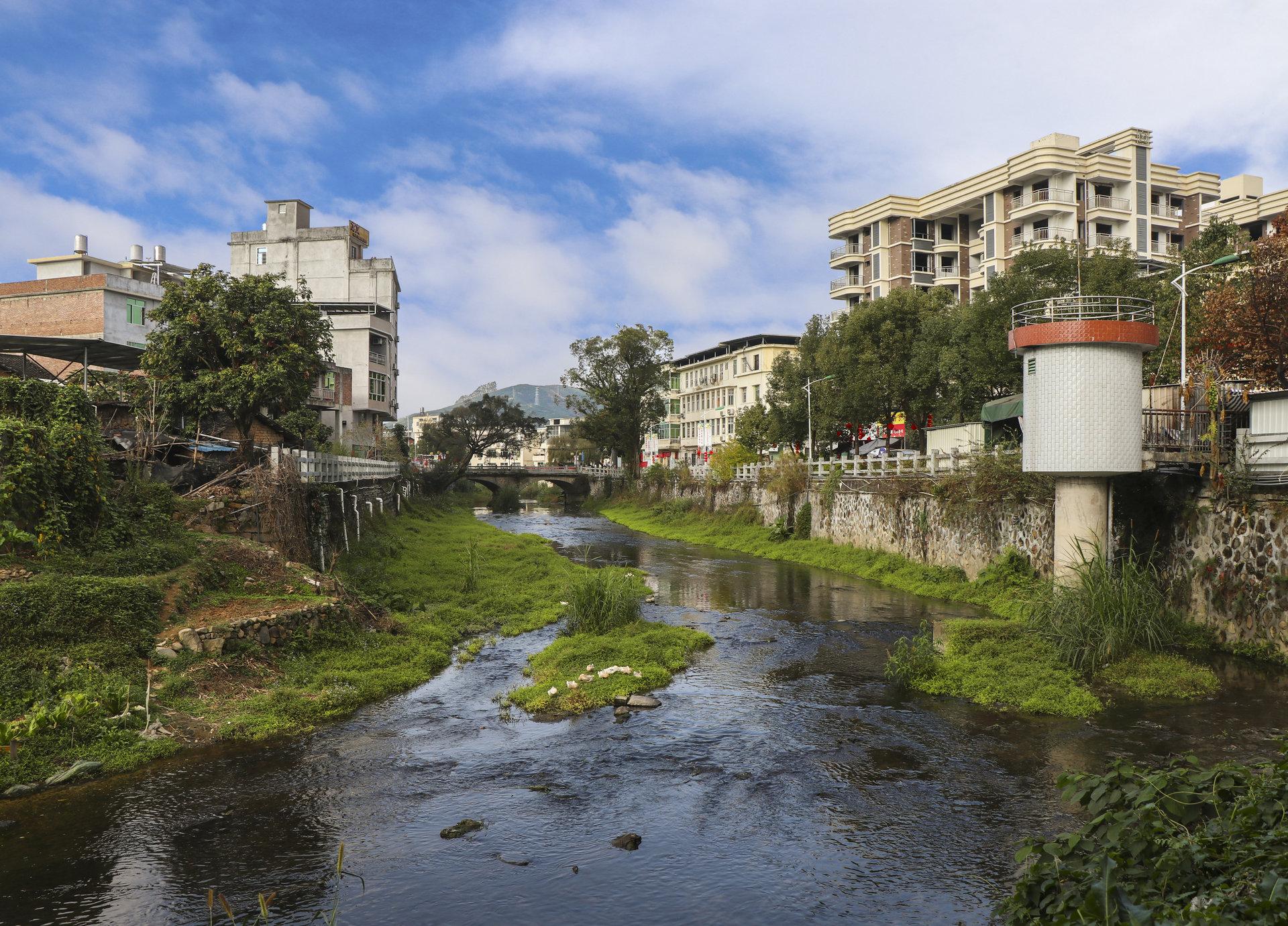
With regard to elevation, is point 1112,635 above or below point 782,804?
above

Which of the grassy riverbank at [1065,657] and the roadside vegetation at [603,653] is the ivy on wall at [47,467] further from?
the grassy riverbank at [1065,657]

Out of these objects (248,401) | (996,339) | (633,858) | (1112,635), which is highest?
(996,339)

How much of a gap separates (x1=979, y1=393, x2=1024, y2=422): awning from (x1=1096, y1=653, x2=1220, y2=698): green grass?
14.0 metres

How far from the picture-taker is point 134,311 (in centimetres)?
5066

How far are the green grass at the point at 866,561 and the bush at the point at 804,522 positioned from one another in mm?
1034

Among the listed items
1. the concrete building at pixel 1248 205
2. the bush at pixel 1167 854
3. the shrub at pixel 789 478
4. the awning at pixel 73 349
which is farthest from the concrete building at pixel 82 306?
the concrete building at pixel 1248 205

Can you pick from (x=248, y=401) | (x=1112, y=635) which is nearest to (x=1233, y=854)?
(x=1112, y=635)

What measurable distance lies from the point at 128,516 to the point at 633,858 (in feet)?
49.9

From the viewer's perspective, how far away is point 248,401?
30484 millimetres

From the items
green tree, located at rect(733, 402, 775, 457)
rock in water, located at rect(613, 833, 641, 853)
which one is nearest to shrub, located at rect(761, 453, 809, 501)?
green tree, located at rect(733, 402, 775, 457)

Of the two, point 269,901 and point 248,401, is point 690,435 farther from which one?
point 269,901

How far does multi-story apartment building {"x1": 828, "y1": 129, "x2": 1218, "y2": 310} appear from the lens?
57250mm

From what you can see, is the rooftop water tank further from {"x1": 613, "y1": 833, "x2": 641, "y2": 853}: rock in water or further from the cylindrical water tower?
{"x1": 613, "y1": 833, "x2": 641, "y2": 853}: rock in water

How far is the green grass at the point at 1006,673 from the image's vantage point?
1611 centimetres
